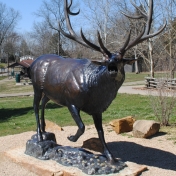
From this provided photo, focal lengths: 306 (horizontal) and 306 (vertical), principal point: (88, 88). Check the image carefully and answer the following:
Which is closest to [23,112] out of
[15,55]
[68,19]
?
[68,19]

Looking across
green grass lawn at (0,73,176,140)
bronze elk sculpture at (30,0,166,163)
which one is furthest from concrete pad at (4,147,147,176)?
green grass lawn at (0,73,176,140)

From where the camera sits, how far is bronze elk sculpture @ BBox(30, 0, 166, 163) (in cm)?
460

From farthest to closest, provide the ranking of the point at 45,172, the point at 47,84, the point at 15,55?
the point at 15,55 → the point at 47,84 → the point at 45,172

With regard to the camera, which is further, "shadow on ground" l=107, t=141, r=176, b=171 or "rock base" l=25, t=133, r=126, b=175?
"shadow on ground" l=107, t=141, r=176, b=171

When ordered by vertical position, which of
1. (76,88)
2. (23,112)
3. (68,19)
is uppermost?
(68,19)

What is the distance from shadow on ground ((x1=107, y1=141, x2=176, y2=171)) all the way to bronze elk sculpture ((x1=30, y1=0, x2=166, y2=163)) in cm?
120

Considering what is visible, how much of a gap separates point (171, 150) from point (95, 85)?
9.69ft

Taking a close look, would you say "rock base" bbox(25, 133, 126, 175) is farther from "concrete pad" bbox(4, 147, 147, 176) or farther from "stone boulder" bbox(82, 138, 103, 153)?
"stone boulder" bbox(82, 138, 103, 153)

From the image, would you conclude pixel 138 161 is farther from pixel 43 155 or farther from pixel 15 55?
pixel 15 55

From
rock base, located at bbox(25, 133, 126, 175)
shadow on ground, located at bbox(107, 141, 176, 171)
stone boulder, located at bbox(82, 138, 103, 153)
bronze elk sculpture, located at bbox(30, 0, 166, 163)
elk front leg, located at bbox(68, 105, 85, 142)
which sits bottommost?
shadow on ground, located at bbox(107, 141, 176, 171)

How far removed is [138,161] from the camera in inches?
244

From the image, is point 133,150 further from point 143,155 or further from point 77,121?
point 77,121

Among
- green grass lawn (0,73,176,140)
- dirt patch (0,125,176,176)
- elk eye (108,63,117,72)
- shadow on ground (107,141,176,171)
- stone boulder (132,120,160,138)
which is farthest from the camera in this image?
green grass lawn (0,73,176,140)

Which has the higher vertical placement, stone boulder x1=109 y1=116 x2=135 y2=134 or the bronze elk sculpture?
the bronze elk sculpture
